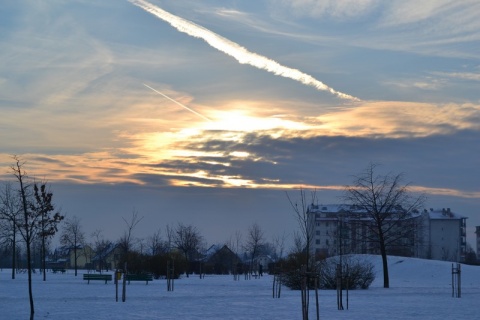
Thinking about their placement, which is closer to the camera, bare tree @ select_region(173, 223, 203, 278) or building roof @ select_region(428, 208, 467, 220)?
bare tree @ select_region(173, 223, 203, 278)

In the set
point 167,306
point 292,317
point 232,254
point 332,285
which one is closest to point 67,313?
point 167,306

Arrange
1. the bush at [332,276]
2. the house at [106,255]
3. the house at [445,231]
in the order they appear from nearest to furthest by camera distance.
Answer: the bush at [332,276] < the house at [106,255] < the house at [445,231]

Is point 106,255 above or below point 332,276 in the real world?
below

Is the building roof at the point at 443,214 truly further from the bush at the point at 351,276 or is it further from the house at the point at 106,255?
the bush at the point at 351,276

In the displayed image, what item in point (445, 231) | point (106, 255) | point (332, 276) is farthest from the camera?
point (445, 231)

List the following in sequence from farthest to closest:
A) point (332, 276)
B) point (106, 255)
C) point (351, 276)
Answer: point (106, 255), point (332, 276), point (351, 276)

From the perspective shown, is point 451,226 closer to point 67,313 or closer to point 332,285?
point 332,285

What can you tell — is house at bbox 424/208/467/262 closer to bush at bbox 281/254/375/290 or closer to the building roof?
the building roof

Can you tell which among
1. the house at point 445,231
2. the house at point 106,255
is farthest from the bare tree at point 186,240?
the house at point 445,231

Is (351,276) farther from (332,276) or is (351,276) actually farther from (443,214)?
(443,214)

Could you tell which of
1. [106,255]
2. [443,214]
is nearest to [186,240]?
[106,255]

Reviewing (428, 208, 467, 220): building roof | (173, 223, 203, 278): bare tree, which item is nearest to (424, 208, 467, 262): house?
(428, 208, 467, 220): building roof

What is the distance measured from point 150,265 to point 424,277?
26.5 m

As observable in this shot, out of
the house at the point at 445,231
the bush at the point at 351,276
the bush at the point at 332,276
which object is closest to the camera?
the bush at the point at 332,276
